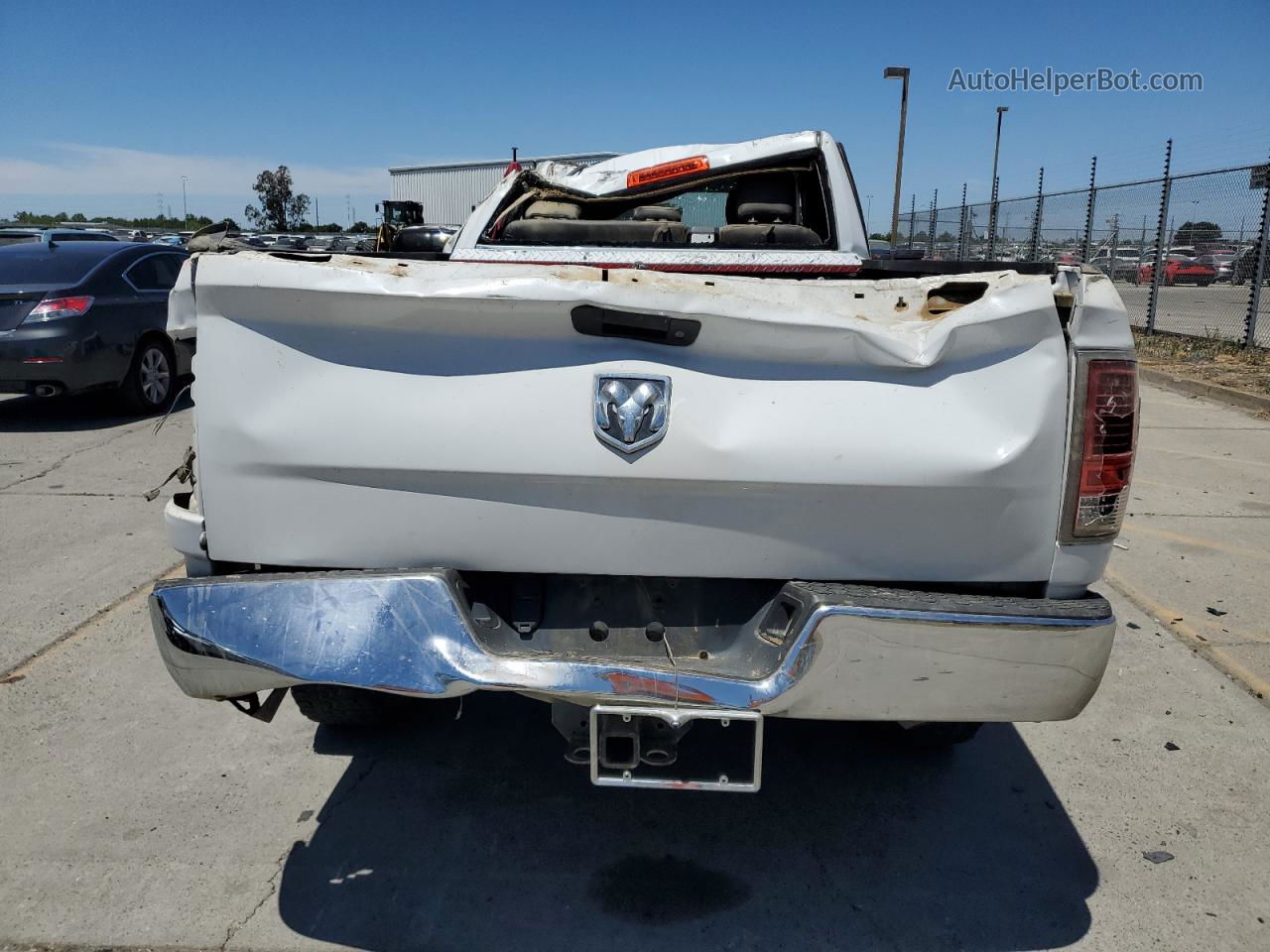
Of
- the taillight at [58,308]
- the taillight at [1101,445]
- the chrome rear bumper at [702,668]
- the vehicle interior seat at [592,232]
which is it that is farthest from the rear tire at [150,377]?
the taillight at [1101,445]

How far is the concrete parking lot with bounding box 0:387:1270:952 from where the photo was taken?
8.59 feet

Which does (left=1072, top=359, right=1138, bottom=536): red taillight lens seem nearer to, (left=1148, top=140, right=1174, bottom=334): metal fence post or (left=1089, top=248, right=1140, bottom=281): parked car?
(left=1148, top=140, right=1174, bottom=334): metal fence post

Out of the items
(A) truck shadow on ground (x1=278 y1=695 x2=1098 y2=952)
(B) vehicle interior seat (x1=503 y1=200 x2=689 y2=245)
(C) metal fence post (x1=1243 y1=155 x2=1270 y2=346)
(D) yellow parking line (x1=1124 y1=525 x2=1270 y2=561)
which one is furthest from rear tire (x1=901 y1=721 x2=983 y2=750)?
(C) metal fence post (x1=1243 y1=155 x2=1270 y2=346)

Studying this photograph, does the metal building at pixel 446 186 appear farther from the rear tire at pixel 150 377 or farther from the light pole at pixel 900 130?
the rear tire at pixel 150 377

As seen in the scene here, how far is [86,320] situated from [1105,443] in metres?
8.80

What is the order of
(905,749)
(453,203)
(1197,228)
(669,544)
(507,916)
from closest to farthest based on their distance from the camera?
(669,544), (507,916), (905,749), (1197,228), (453,203)

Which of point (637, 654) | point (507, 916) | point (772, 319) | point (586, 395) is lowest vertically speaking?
point (507, 916)

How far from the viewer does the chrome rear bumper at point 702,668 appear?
2217mm

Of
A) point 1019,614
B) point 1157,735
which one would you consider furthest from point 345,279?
point 1157,735

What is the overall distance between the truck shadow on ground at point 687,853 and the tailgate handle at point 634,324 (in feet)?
5.03

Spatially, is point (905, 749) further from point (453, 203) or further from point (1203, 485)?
point (453, 203)

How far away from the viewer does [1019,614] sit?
7.39 ft

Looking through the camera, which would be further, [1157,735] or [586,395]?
[1157,735]

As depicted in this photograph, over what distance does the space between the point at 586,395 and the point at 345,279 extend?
0.61m
